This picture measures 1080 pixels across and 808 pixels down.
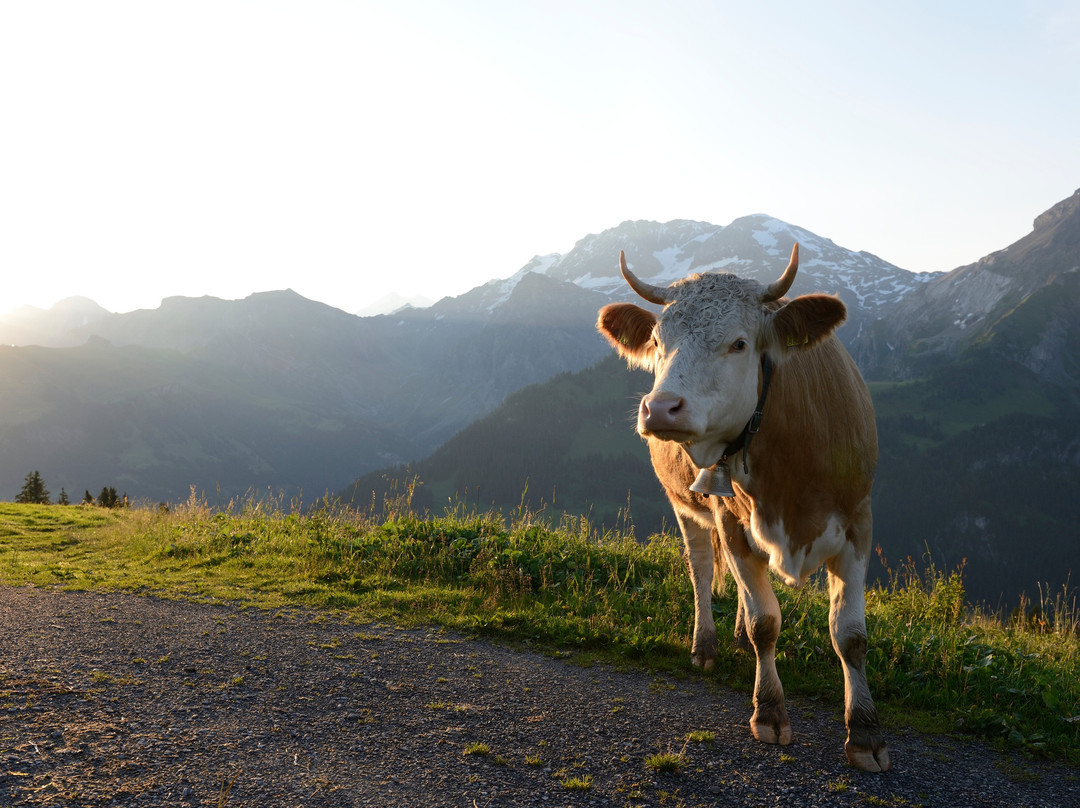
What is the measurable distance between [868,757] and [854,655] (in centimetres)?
73

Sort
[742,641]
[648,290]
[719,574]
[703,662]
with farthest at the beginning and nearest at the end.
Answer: [719,574], [742,641], [703,662], [648,290]

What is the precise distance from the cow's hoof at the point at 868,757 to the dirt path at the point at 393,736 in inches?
3.7

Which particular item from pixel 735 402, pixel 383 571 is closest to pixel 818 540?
pixel 735 402

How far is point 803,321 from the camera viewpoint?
15.9 feet

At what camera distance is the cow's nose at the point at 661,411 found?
161 inches

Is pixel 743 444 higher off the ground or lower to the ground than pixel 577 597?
higher

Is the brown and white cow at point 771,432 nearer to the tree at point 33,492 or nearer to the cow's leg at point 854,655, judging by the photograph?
the cow's leg at point 854,655

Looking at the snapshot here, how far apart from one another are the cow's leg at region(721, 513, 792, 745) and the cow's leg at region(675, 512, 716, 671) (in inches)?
60.8

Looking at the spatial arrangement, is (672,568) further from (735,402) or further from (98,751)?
(98,751)

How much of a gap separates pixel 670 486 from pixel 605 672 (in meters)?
2.13

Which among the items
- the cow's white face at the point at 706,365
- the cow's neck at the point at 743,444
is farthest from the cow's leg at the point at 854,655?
the cow's white face at the point at 706,365

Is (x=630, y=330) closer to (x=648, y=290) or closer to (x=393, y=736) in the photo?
(x=648, y=290)

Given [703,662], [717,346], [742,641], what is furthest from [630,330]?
[742,641]

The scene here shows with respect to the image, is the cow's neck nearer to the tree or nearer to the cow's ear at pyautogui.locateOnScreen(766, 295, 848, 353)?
the cow's ear at pyautogui.locateOnScreen(766, 295, 848, 353)
